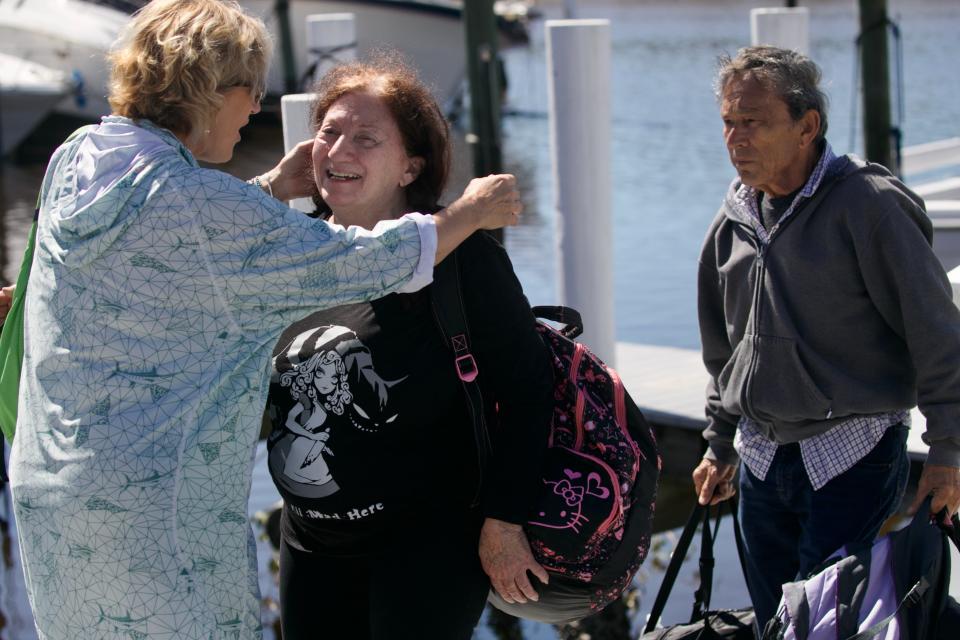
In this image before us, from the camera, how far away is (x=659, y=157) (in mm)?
14953

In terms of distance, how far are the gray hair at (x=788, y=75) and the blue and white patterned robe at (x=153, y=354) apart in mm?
1065

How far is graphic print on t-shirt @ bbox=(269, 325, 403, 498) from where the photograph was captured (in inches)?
93.2

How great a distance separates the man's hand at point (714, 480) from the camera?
→ 3088 millimetres

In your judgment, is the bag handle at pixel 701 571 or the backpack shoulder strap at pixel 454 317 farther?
the bag handle at pixel 701 571

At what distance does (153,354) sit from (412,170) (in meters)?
0.76

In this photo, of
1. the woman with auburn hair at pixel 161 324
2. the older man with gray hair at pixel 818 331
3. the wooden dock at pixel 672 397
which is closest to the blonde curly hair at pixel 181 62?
the woman with auburn hair at pixel 161 324

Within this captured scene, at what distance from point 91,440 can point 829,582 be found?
1.36 metres

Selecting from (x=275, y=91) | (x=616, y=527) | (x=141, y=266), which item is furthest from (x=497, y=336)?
(x=275, y=91)

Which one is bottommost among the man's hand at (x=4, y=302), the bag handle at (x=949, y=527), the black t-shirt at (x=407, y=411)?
the bag handle at (x=949, y=527)

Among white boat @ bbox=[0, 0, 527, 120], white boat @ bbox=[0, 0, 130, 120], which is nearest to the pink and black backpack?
white boat @ bbox=[0, 0, 527, 120]

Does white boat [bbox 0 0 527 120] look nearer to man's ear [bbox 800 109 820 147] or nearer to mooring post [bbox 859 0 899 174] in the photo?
mooring post [bbox 859 0 899 174]

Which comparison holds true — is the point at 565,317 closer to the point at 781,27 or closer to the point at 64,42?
the point at 781,27

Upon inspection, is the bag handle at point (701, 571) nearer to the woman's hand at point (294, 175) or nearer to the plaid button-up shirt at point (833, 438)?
the plaid button-up shirt at point (833, 438)

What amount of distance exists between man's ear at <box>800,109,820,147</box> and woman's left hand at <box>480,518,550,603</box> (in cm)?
108
